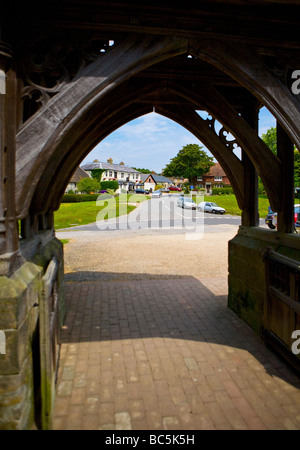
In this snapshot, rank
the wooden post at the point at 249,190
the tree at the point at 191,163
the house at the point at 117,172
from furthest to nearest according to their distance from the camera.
Answer: the house at the point at 117,172, the tree at the point at 191,163, the wooden post at the point at 249,190

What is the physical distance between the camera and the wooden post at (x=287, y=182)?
4156mm

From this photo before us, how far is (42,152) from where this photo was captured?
2.53 m

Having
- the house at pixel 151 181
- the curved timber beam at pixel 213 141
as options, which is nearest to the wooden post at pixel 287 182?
the curved timber beam at pixel 213 141

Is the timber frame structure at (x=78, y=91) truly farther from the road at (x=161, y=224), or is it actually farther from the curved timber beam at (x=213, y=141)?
the road at (x=161, y=224)

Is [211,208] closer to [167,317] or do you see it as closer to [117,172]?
[167,317]

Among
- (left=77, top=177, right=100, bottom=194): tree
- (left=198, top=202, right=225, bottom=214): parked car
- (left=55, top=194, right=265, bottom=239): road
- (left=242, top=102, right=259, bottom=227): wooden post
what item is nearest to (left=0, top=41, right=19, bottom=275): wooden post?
(left=242, top=102, right=259, bottom=227): wooden post

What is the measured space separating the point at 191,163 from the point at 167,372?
70758 mm

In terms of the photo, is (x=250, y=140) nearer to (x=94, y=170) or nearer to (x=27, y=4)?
(x=27, y=4)

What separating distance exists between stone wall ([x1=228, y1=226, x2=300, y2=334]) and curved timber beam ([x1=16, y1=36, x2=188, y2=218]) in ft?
9.57

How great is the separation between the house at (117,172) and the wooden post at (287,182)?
64931 mm

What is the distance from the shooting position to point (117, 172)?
82875mm

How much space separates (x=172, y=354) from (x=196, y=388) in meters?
0.76

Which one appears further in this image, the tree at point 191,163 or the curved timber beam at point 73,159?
the tree at point 191,163

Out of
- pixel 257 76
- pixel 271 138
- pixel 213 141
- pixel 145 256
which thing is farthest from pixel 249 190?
pixel 271 138
